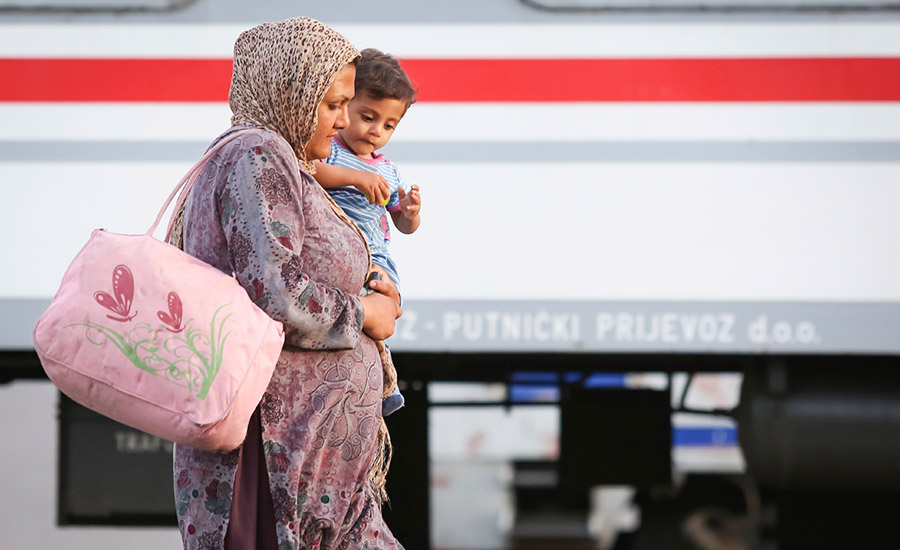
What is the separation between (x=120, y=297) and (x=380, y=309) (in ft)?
1.29

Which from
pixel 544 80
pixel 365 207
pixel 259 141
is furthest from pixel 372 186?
pixel 544 80

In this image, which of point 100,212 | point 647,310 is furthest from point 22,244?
point 647,310

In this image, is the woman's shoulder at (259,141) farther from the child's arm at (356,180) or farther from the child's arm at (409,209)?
the child's arm at (409,209)

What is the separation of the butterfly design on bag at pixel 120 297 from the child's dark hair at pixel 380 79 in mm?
639

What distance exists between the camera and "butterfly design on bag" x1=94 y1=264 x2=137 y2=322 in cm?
108

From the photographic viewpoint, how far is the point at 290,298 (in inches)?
46.2

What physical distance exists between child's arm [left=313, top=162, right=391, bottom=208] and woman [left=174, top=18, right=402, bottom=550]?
14 centimetres

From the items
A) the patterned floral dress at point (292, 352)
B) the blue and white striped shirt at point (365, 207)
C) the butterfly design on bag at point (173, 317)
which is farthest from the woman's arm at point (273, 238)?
the blue and white striped shirt at point (365, 207)

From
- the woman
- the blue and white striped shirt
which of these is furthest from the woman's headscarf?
the blue and white striped shirt

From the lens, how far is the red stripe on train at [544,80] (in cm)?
251

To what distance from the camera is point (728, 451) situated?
271cm

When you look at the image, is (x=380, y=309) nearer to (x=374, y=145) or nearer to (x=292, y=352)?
(x=292, y=352)

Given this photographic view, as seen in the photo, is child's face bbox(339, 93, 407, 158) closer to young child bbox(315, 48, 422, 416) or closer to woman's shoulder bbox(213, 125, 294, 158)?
Answer: young child bbox(315, 48, 422, 416)

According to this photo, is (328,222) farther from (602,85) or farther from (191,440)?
(602,85)
